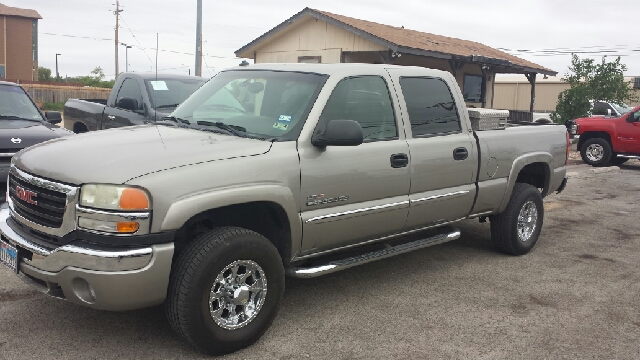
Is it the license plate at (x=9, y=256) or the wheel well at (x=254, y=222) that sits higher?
the wheel well at (x=254, y=222)

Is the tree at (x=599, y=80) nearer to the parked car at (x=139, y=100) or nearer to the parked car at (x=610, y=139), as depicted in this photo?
the parked car at (x=610, y=139)

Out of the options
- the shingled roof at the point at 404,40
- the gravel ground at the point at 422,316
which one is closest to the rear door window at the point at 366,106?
the gravel ground at the point at 422,316

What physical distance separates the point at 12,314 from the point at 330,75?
2.85m

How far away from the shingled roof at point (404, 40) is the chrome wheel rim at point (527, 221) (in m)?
11.8

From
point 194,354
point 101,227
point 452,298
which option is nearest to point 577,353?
point 452,298

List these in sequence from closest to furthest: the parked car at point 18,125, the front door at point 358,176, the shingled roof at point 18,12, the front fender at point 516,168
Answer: the front door at point 358,176
the front fender at point 516,168
the parked car at point 18,125
the shingled roof at point 18,12

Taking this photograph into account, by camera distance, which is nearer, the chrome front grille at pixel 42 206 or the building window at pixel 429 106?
the chrome front grille at pixel 42 206

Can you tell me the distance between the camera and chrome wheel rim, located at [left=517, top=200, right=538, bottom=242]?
20.8 feet

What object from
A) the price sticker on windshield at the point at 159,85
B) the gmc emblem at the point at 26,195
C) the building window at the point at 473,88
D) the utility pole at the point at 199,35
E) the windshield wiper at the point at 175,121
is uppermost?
the utility pole at the point at 199,35

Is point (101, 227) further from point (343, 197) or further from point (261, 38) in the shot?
point (261, 38)

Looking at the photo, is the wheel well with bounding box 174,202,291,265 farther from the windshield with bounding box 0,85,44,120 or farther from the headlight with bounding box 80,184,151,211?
the windshield with bounding box 0,85,44,120

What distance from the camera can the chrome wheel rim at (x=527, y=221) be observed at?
6348 millimetres

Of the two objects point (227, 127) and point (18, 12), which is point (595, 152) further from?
point (18, 12)

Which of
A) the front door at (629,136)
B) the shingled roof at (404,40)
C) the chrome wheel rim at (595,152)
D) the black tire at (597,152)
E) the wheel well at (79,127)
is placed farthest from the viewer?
the shingled roof at (404,40)
